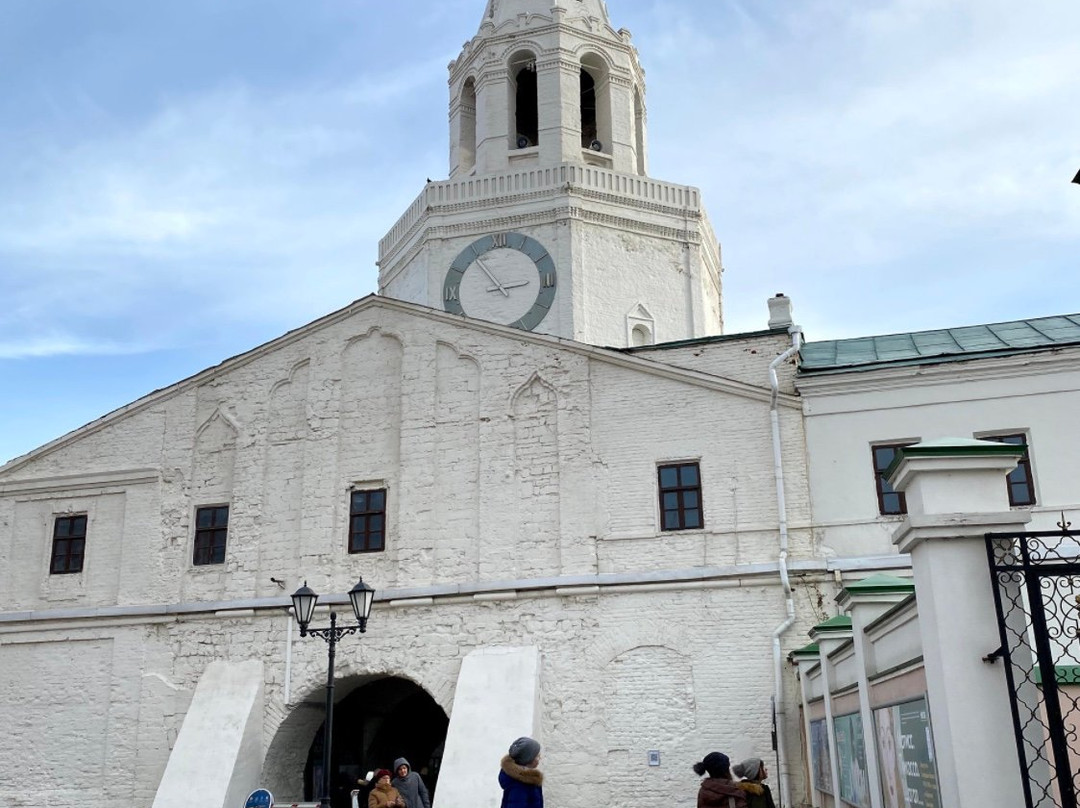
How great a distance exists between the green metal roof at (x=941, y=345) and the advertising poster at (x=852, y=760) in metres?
8.20

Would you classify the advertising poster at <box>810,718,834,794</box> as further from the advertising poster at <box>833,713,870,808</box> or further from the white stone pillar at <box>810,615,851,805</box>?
the advertising poster at <box>833,713,870,808</box>

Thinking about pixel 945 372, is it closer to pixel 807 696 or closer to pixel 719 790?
pixel 807 696

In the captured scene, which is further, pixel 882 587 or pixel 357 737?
pixel 357 737

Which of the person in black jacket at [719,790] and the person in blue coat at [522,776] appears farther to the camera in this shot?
the person in black jacket at [719,790]

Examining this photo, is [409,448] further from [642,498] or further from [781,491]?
[781,491]

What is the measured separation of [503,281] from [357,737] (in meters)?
10.7

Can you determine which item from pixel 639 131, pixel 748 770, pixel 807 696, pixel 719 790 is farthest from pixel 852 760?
pixel 639 131

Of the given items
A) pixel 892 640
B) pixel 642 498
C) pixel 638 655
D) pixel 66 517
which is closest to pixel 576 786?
pixel 638 655

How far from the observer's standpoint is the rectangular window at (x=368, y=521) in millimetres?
20188

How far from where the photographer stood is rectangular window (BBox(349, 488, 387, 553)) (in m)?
20.2

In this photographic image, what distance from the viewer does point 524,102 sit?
98.9 ft

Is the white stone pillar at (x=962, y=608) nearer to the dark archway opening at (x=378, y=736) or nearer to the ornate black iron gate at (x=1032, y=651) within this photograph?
the ornate black iron gate at (x=1032, y=651)

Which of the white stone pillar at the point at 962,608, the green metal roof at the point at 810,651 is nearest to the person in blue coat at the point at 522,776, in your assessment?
the white stone pillar at the point at 962,608

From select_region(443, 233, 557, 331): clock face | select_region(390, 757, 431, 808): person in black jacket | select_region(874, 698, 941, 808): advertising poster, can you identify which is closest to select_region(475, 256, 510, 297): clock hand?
select_region(443, 233, 557, 331): clock face
